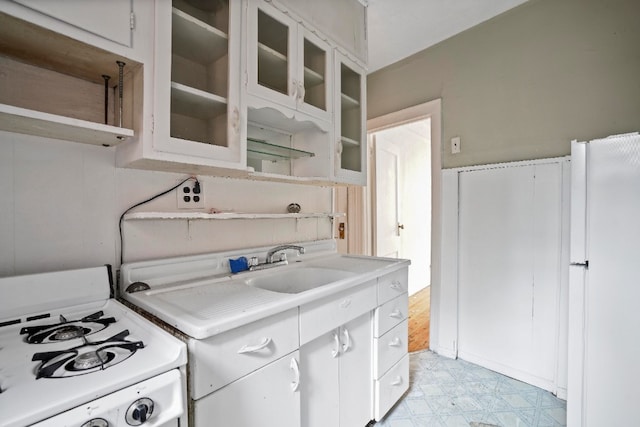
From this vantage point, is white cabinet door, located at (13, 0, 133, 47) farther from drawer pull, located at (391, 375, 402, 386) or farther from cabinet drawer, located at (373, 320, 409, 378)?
drawer pull, located at (391, 375, 402, 386)

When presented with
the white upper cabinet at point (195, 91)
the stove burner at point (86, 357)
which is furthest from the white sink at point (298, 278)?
the stove burner at point (86, 357)

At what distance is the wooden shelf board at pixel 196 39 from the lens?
1.06 metres

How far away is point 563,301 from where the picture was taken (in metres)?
1.73

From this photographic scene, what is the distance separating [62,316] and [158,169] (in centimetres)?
61

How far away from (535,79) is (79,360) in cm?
255

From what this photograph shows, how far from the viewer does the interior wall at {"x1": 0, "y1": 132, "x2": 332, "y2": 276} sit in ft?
3.13

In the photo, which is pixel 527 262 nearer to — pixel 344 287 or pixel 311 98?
pixel 344 287

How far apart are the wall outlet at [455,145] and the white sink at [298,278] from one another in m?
1.34

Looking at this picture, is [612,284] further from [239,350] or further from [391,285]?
[239,350]

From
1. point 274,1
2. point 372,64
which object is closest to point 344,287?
point 274,1

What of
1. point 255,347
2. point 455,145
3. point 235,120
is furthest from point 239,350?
point 455,145

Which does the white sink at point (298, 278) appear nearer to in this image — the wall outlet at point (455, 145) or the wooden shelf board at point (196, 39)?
the wooden shelf board at point (196, 39)

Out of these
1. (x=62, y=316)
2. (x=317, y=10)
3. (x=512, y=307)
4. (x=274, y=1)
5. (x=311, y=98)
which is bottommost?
(x=512, y=307)

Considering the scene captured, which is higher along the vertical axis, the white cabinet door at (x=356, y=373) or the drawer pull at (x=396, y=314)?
the drawer pull at (x=396, y=314)
